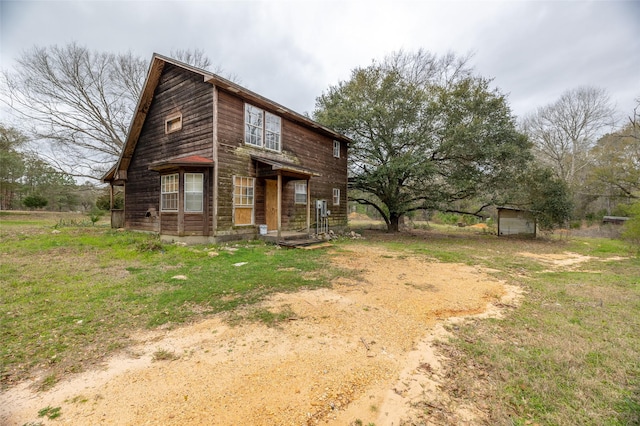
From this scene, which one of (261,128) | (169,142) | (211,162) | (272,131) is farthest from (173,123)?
(272,131)

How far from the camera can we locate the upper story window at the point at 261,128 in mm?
11143

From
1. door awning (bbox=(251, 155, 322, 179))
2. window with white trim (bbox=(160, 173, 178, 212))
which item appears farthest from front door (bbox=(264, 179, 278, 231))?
window with white trim (bbox=(160, 173, 178, 212))

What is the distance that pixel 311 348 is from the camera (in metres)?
3.12

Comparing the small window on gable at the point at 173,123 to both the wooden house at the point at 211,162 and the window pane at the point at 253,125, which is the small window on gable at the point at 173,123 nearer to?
the wooden house at the point at 211,162

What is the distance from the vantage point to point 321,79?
22.4 meters

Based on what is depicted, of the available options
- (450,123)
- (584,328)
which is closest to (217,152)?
(584,328)

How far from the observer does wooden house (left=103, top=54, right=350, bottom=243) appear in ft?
32.7

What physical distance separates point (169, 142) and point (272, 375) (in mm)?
11970

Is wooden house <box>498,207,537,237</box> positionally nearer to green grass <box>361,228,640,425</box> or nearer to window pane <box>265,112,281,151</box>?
green grass <box>361,228,640,425</box>

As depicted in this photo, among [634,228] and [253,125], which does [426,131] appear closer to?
[634,228]

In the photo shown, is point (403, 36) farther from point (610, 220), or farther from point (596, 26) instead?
point (610, 220)

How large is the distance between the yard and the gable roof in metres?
7.24

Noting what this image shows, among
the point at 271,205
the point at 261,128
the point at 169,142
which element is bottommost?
the point at 271,205

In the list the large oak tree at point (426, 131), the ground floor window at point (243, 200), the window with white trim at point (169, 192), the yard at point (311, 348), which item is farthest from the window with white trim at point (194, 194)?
the large oak tree at point (426, 131)
